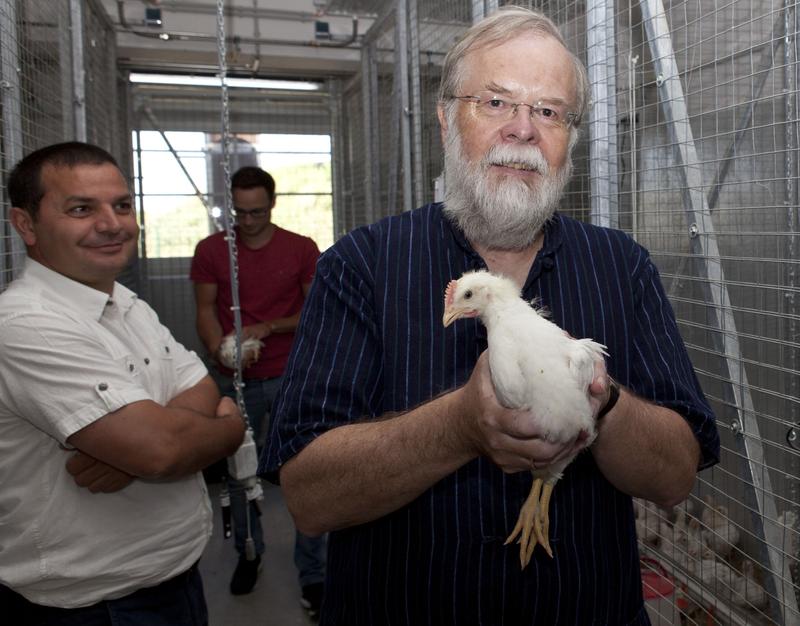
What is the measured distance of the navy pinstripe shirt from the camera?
120 centimetres

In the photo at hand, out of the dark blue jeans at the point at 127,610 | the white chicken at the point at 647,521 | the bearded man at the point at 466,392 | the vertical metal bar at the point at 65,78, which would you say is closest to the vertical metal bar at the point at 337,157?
the vertical metal bar at the point at 65,78

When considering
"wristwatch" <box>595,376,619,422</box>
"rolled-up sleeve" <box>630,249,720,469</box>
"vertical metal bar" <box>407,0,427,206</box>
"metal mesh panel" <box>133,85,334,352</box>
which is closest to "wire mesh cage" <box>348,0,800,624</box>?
"rolled-up sleeve" <box>630,249,720,469</box>

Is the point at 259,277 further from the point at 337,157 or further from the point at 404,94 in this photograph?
the point at 337,157

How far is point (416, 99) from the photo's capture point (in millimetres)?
3787

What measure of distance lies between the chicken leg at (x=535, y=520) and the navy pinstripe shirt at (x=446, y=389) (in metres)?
0.05

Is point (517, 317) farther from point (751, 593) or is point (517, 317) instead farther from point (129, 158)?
point (129, 158)

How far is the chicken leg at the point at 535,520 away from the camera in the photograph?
3.76ft

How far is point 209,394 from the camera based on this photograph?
2.05 metres

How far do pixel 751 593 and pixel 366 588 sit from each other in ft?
5.87

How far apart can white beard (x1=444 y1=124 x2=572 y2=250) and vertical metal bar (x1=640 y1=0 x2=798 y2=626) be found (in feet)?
3.40

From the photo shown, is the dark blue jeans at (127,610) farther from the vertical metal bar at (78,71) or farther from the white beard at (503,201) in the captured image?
the vertical metal bar at (78,71)

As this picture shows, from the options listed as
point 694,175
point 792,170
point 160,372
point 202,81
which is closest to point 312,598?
point 160,372

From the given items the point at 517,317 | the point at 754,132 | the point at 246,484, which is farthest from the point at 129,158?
the point at 517,317

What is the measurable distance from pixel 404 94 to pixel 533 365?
3.30m
